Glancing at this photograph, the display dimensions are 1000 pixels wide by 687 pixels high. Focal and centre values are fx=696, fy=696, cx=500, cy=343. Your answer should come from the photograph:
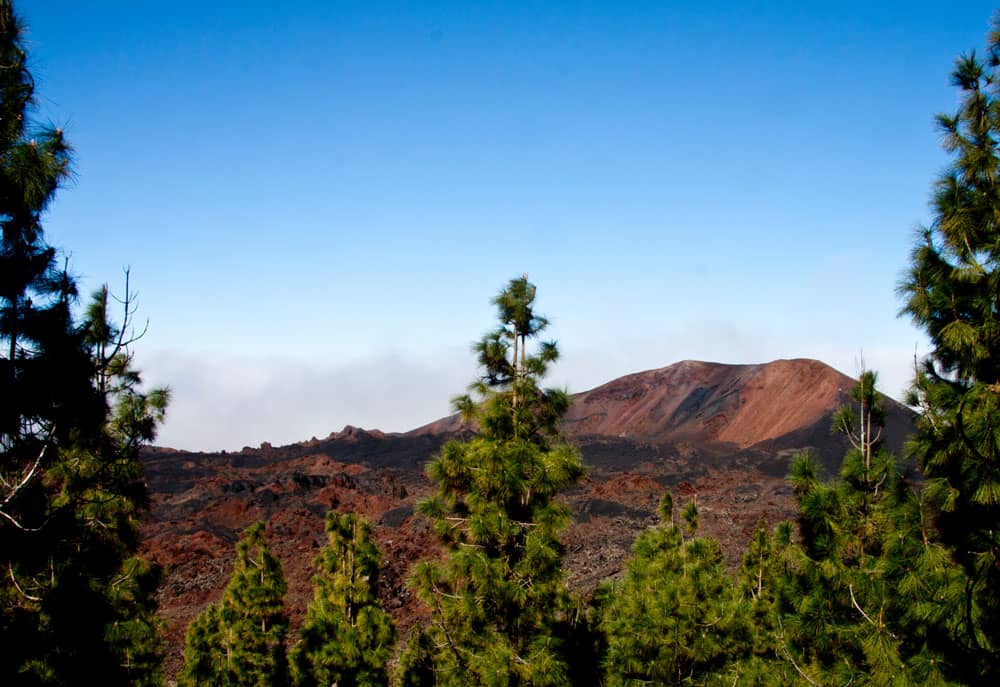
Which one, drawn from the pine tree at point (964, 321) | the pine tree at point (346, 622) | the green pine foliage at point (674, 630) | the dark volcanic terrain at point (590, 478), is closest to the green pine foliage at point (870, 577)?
the pine tree at point (964, 321)

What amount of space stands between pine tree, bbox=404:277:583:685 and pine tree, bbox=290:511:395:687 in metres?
5.36

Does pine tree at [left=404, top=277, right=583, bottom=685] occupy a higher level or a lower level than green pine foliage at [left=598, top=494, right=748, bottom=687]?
higher

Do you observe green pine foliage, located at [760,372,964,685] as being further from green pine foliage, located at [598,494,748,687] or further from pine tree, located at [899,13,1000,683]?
green pine foliage, located at [598,494,748,687]

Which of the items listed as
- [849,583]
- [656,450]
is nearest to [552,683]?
[849,583]

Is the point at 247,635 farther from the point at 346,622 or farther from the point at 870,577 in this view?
the point at 870,577

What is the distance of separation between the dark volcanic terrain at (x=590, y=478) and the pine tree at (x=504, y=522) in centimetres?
1879

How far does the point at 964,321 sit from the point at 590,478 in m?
35.5

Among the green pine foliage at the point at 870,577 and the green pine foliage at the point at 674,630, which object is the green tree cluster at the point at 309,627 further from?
the green pine foliage at the point at 870,577

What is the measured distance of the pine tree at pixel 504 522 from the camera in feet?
34.3

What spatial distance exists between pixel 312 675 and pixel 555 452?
980 cm

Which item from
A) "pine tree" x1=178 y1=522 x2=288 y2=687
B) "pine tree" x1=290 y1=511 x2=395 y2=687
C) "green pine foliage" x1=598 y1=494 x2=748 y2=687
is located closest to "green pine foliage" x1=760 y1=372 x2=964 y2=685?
"green pine foliage" x1=598 y1=494 x2=748 y2=687

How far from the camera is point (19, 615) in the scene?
341 inches

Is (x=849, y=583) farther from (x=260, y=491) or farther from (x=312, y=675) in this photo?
(x=260, y=491)

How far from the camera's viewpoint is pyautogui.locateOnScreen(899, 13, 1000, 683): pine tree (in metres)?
6.78
